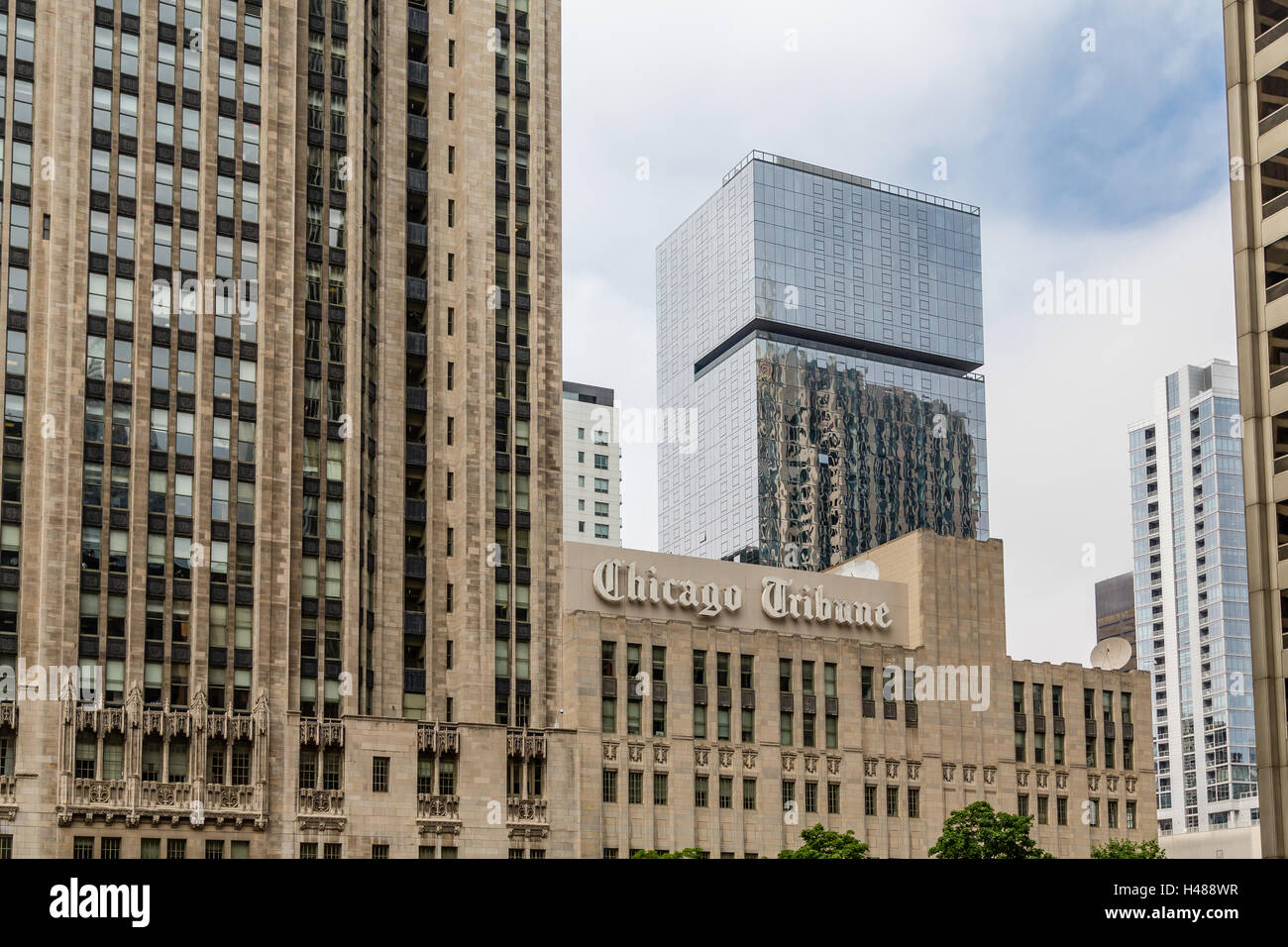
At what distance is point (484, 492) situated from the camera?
108875 mm

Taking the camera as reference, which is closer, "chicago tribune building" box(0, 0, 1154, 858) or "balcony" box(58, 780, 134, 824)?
"balcony" box(58, 780, 134, 824)

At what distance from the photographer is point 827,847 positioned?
93.0 metres

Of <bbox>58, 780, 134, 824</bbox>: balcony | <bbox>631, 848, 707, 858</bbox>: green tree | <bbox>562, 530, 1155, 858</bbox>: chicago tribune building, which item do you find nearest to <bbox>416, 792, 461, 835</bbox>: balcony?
<bbox>562, 530, 1155, 858</bbox>: chicago tribune building

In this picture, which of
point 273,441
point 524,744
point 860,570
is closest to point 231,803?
point 524,744

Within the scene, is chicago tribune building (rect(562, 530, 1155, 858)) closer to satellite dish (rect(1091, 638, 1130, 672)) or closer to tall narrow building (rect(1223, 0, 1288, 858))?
satellite dish (rect(1091, 638, 1130, 672))

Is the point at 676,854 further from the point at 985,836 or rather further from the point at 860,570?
the point at 860,570

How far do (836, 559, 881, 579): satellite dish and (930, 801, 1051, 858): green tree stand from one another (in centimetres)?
2424

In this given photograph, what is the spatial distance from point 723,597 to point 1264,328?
194 feet

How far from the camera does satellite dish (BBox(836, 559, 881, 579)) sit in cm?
12081
